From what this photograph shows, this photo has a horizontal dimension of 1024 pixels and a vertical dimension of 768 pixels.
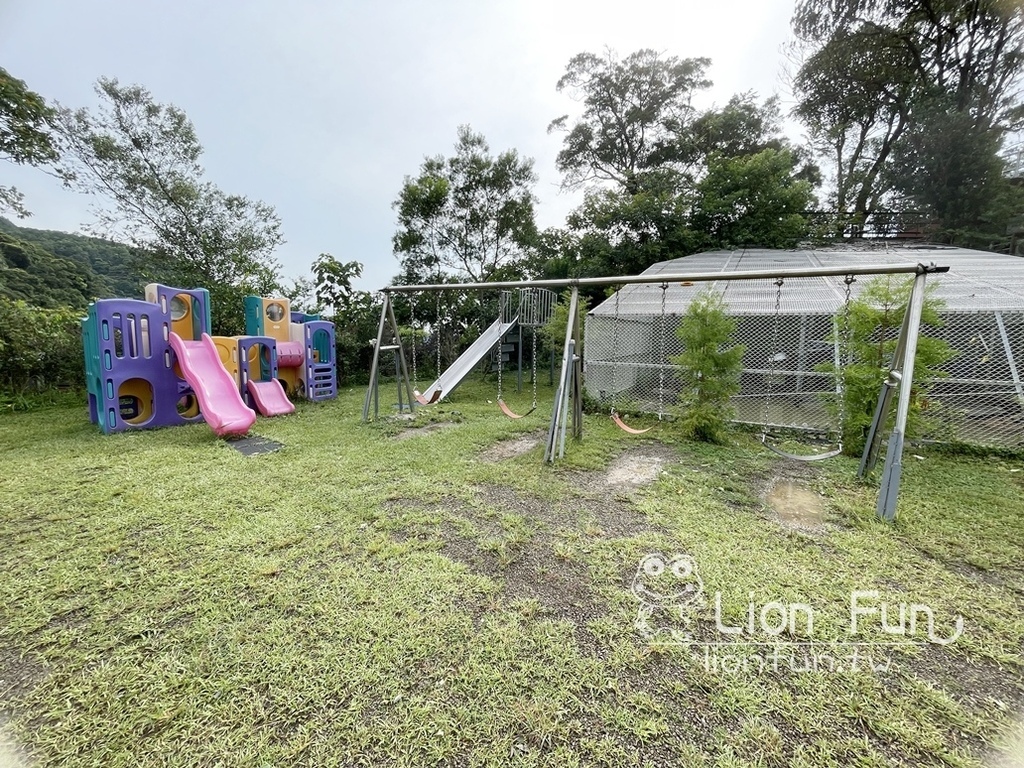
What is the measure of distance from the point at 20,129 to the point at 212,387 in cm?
560

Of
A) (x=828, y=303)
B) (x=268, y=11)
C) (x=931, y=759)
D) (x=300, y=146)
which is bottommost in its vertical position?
(x=931, y=759)

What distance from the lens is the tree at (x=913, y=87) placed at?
39.4ft

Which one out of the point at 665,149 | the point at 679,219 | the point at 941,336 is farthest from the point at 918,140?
the point at 941,336

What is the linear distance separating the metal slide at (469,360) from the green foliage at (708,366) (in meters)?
3.90

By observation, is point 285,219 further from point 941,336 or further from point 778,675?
point 941,336

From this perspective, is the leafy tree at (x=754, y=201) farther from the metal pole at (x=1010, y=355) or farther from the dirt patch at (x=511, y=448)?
the dirt patch at (x=511, y=448)

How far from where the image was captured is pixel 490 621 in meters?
1.90

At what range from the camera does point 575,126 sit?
14.1 metres

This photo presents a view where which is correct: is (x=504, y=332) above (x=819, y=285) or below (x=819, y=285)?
below

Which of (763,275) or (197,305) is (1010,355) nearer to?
(763,275)

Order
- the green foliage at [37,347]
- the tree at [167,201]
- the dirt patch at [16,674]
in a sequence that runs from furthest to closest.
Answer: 1. the tree at [167,201]
2. the green foliage at [37,347]
3. the dirt patch at [16,674]

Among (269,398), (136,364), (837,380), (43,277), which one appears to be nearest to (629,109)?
(837,380)

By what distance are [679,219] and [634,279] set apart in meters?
7.84

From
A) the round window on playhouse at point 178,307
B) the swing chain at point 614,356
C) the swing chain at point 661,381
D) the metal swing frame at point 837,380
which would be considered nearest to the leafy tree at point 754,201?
the metal swing frame at point 837,380
